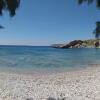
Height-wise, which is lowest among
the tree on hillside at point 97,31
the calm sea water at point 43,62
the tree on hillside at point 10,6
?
the tree on hillside at point 97,31

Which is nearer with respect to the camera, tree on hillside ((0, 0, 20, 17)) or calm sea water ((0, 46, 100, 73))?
tree on hillside ((0, 0, 20, 17))

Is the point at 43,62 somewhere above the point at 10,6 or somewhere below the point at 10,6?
above

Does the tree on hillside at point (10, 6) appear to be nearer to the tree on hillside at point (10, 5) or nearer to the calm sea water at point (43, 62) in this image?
the tree on hillside at point (10, 5)

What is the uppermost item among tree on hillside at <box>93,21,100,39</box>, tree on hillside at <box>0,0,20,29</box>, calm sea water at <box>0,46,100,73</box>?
calm sea water at <box>0,46,100,73</box>

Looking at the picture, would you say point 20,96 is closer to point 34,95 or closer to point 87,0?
point 34,95

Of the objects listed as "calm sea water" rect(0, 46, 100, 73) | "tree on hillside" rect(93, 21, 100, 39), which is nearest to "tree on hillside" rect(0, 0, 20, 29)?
"tree on hillside" rect(93, 21, 100, 39)

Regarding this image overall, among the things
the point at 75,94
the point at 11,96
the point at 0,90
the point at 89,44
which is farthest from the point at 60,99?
the point at 89,44

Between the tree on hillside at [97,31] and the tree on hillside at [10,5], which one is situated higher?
the tree on hillside at [10,5]

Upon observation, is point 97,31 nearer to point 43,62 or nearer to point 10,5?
point 10,5

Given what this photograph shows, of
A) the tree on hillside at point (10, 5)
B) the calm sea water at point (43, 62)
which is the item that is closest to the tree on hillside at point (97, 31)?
the tree on hillside at point (10, 5)

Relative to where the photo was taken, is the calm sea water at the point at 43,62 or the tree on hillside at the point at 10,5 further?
the calm sea water at the point at 43,62

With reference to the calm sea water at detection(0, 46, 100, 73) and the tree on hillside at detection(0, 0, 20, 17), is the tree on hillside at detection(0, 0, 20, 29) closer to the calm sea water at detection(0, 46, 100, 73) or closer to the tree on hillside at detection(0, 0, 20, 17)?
the tree on hillside at detection(0, 0, 20, 17)

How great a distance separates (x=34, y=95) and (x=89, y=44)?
13869 cm

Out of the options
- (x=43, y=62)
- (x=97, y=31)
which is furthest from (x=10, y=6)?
(x=43, y=62)
